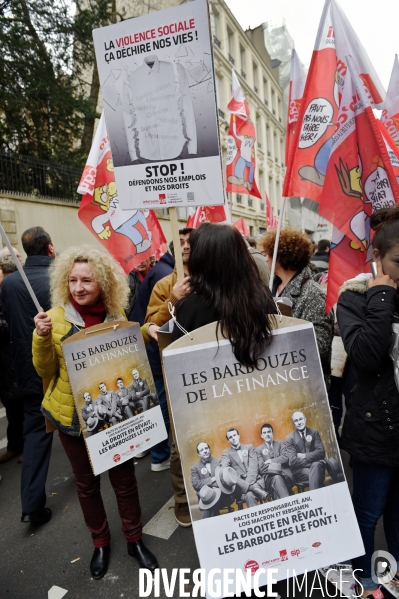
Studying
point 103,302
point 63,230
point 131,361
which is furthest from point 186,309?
point 63,230

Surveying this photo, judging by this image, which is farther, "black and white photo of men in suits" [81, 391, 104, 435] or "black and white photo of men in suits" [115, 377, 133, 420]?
"black and white photo of men in suits" [115, 377, 133, 420]

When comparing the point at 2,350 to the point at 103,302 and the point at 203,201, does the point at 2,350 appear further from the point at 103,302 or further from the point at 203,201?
the point at 203,201

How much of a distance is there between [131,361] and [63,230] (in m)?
8.50

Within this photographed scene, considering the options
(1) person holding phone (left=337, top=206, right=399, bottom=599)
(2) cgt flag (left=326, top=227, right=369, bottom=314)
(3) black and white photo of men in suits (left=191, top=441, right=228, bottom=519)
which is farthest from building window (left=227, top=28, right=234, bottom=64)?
(3) black and white photo of men in suits (left=191, top=441, right=228, bottom=519)

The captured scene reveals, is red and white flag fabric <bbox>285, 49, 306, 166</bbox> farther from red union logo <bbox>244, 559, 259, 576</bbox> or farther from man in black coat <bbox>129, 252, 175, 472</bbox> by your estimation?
red union logo <bbox>244, 559, 259, 576</bbox>

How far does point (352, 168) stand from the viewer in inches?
105

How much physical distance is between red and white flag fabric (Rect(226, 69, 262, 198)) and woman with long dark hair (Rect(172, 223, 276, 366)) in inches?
210

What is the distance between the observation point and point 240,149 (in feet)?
22.6

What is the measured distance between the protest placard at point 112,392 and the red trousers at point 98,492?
195mm

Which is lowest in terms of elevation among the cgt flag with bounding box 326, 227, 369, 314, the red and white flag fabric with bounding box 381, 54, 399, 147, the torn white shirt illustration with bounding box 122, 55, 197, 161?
the cgt flag with bounding box 326, 227, 369, 314

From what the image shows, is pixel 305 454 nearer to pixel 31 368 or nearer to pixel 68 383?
pixel 68 383

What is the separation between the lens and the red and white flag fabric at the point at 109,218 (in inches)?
160

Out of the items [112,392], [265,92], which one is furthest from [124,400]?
[265,92]

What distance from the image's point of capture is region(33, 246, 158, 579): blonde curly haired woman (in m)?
2.27
